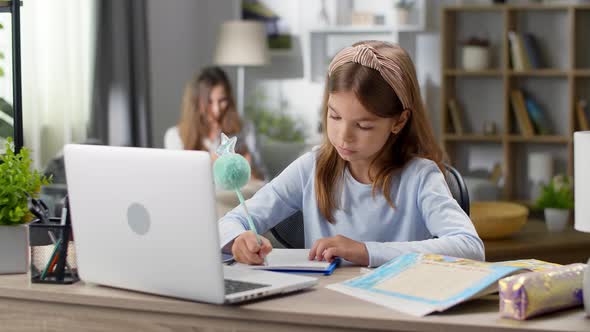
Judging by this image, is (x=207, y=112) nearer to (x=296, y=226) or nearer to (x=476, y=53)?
(x=476, y=53)

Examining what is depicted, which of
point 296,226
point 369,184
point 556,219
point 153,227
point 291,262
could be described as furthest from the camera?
point 556,219

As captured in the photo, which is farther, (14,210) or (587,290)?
(14,210)

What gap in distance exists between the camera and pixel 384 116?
6.31ft

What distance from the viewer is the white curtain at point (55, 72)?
14.6 feet

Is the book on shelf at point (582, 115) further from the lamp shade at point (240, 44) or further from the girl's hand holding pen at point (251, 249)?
the girl's hand holding pen at point (251, 249)

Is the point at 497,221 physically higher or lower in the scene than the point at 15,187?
lower

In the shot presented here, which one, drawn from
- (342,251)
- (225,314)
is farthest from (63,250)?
(342,251)

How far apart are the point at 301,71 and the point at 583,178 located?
4977mm

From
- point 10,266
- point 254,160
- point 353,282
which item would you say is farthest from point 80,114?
point 353,282

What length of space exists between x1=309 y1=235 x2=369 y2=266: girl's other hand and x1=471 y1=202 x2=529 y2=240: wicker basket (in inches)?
64.3

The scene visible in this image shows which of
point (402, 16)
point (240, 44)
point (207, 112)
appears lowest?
point (207, 112)

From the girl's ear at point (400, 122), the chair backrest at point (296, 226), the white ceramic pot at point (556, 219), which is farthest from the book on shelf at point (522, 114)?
the girl's ear at point (400, 122)

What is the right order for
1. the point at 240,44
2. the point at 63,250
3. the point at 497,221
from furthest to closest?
the point at 240,44
the point at 497,221
the point at 63,250

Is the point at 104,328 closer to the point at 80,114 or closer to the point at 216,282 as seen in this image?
the point at 216,282
